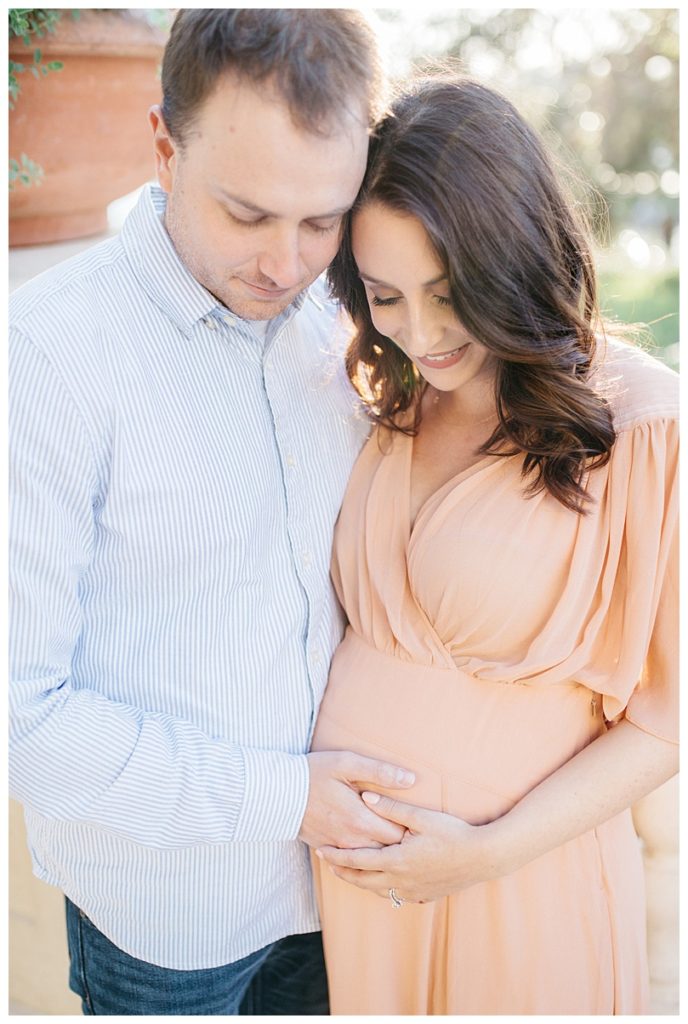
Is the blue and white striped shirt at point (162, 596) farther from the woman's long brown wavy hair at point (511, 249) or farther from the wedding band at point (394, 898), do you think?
the woman's long brown wavy hair at point (511, 249)

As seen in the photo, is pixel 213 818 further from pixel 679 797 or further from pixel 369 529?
pixel 679 797

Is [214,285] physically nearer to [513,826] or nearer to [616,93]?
[513,826]

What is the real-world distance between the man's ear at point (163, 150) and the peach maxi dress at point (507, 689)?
0.68m

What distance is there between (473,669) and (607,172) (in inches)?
370

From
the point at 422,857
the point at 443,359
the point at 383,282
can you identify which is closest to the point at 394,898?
the point at 422,857

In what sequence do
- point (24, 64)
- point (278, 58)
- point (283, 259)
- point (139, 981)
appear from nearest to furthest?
point (278, 58), point (283, 259), point (139, 981), point (24, 64)

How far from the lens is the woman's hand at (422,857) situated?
1.69 metres

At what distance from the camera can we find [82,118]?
2.38 metres

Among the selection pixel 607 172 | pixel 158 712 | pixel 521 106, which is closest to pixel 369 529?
pixel 158 712

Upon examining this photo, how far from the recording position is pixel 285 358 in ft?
5.95

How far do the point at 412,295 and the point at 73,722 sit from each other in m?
0.88

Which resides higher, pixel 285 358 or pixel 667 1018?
pixel 285 358

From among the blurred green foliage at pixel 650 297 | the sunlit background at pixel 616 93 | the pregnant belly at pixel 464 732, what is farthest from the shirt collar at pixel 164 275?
the blurred green foliage at pixel 650 297

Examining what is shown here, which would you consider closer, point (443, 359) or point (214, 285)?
point (214, 285)
